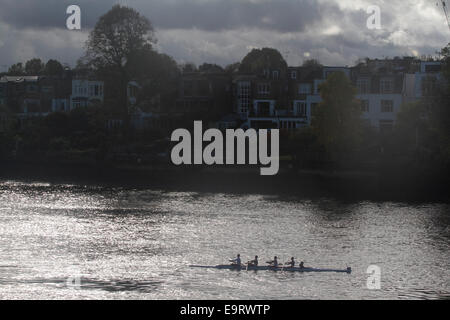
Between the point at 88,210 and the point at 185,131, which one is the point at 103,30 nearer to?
the point at 185,131

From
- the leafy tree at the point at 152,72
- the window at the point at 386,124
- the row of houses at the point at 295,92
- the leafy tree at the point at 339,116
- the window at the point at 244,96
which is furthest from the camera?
the window at the point at 244,96

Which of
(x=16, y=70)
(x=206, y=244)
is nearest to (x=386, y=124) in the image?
(x=206, y=244)

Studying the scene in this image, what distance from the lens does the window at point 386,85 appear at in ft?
427

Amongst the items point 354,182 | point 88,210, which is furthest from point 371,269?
point 354,182

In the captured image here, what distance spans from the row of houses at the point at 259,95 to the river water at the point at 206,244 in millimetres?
46773

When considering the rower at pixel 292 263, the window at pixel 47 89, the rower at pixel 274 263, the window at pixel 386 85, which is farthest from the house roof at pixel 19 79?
the rower at pixel 292 263

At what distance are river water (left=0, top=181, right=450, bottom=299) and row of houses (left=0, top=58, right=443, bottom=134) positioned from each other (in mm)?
46773

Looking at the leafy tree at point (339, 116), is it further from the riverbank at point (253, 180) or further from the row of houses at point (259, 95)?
the row of houses at point (259, 95)

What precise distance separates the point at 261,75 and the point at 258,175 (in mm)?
40330

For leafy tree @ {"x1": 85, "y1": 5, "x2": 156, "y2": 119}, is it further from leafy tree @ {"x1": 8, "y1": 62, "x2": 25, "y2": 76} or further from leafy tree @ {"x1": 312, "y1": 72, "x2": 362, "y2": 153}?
leafy tree @ {"x1": 8, "y1": 62, "x2": 25, "y2": 76}

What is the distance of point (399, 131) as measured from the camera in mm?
114000

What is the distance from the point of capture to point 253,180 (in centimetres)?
10212

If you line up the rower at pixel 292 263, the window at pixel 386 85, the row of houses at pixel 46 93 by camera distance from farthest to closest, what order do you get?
the row of houses at pixel 46 93
the window at pixel 386 85
the rower at pixel 292 263
